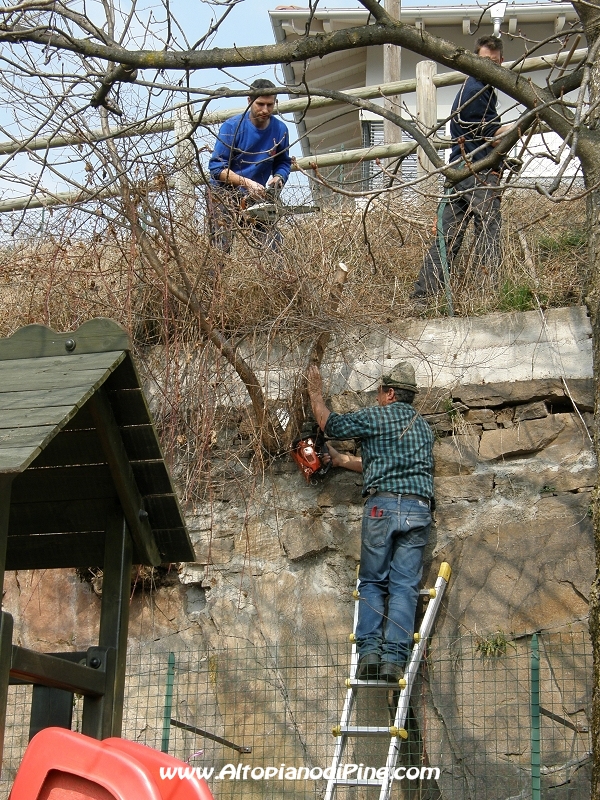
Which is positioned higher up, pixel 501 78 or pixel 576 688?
pixel 501 78

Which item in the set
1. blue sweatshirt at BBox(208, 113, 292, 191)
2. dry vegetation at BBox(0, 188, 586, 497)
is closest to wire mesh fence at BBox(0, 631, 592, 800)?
dry vegetation at BBox(0, 188, 586, 497)

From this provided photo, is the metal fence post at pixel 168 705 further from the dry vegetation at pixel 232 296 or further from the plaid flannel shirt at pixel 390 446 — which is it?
the plaid flannel shirt at pixel 390 446

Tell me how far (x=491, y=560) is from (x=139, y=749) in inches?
137

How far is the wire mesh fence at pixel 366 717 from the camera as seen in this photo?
544 centimetres

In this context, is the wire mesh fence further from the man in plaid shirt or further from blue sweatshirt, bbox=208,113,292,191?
blue sweatshirt, bbox=208,113,292,191

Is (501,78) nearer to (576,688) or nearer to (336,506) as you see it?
(336,506)

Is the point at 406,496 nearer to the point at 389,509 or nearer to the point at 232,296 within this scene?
the point at 389,509

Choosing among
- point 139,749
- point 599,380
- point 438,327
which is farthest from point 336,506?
point 139,749

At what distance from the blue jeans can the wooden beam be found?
88.1 inches

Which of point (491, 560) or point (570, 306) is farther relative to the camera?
point (570, 306)

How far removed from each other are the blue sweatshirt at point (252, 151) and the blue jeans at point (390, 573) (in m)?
2.64

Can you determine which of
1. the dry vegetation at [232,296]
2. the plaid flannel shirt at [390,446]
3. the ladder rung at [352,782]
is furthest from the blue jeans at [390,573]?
the dry vegetation at [232,296]

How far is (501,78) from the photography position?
509cm

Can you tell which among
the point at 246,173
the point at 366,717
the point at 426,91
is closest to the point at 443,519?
the point at 366,717
